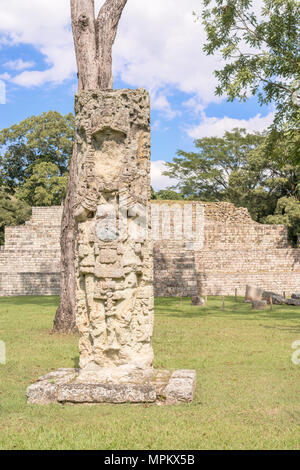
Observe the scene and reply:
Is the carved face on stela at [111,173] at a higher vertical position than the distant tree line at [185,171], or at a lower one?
lower

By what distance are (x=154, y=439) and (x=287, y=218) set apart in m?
24.9

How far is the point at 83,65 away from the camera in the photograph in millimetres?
9828

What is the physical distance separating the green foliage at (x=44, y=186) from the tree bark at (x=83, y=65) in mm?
A: 22432

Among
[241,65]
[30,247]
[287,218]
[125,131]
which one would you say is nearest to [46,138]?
[30,247]

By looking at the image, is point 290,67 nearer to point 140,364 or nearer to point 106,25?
point 106,25

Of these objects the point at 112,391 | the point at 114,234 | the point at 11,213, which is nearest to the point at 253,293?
the point at 114,234

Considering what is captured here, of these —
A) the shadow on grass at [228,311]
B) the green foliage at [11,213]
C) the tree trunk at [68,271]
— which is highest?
the green foliage at [11,213]

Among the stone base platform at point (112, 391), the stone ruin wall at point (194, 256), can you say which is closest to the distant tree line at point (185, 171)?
the stone ruin wall at point (194, 256)

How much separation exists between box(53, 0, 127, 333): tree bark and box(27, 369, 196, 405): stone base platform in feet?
15.5

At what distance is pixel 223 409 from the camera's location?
4.50 meters

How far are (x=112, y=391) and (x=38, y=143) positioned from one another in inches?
1268

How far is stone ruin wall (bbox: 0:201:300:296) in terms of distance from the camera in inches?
782

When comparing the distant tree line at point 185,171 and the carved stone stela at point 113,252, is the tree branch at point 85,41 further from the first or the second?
the distant tree line at point 185,171

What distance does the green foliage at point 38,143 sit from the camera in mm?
34719
